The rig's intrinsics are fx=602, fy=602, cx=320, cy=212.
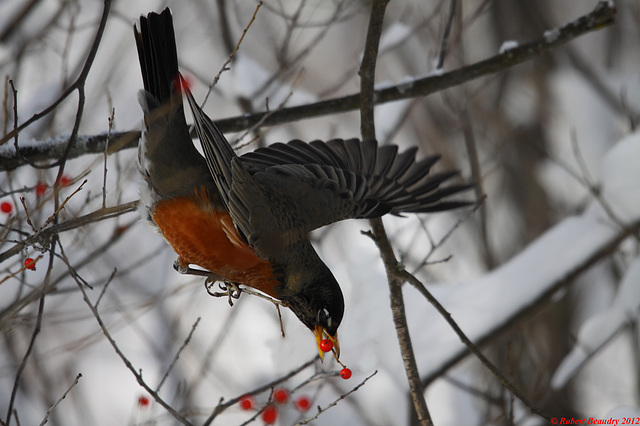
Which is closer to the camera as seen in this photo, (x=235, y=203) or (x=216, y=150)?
(x=216, y=150)

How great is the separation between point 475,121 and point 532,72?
2553 millimetres

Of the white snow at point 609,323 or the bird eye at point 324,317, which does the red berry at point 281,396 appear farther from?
the white snow at point 609,323

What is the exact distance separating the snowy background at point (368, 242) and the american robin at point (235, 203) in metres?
0.27

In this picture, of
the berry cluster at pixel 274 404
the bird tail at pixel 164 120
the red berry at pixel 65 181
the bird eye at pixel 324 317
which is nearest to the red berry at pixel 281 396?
the berry cluster at pixel 274 404

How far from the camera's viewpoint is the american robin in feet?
9.99

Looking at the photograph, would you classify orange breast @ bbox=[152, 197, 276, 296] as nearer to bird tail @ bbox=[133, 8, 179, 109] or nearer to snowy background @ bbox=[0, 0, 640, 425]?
snowy background @ bbox=[0, 0, 640, 425]

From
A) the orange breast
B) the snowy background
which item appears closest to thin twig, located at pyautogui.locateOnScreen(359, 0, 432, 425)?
the snowy background

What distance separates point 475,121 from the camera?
309 inches

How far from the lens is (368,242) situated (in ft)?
22.2

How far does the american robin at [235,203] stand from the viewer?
3045 millimetres

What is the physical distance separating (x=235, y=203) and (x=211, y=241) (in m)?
0.30

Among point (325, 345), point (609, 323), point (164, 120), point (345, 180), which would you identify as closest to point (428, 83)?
point (345, 180)

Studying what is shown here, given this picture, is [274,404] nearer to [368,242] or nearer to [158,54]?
[158,54]

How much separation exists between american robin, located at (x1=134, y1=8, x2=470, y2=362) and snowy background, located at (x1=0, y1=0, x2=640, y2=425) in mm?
273
